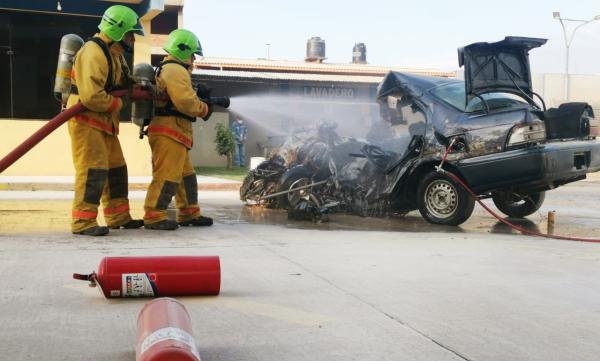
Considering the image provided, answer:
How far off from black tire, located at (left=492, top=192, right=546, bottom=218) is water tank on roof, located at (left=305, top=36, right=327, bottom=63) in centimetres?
3212

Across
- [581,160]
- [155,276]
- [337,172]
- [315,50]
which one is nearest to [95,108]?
[155,276]

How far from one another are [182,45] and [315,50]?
34336 millimetres

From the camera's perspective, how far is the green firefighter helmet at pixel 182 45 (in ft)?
26.4

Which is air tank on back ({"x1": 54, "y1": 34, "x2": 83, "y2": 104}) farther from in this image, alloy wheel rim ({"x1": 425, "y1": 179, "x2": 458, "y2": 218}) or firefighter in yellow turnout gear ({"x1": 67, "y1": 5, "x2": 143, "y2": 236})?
alloy wheel rim ({"x1": 425, "y1": 179, "x2": 458, "y2": 218})

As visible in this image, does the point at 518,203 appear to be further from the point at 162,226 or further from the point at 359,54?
the point at 359,54

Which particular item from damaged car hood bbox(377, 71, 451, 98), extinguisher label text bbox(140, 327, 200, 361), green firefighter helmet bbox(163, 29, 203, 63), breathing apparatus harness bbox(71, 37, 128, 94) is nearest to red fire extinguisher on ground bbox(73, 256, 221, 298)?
extinguisher label text bbox(140, 327, 200, 361)

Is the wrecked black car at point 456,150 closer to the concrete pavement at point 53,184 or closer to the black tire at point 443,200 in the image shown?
the black tire at point 443,200

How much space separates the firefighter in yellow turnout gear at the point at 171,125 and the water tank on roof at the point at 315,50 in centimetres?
3392

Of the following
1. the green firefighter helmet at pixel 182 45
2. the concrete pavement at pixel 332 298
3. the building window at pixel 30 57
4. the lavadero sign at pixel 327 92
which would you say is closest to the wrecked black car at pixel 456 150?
the concrete pavement at pixel 332 298

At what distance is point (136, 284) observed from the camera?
4516 mm

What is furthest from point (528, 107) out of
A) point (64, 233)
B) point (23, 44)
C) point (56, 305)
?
point (23, 44)

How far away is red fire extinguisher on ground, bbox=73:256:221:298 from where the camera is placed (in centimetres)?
451

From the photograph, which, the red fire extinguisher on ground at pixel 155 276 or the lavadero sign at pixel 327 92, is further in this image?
the lavadero sign at pixel 327 92

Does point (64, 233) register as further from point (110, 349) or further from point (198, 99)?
point (110, 349)
